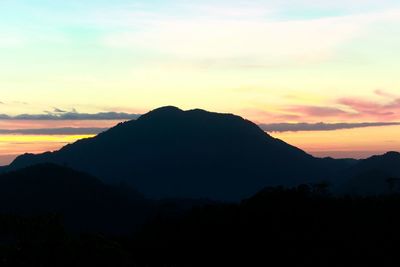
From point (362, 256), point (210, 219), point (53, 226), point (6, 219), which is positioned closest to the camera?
point (53, 226)

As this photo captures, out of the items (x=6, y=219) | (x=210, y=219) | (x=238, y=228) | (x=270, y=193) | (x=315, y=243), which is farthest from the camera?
(x=270, y=193)

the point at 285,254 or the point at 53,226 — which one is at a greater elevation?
the point at 53,226

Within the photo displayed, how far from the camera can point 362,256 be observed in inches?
3339

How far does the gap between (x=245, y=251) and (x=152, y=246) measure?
725 inches

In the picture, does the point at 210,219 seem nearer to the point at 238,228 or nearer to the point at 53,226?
the point at 238,228

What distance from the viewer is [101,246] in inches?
1852

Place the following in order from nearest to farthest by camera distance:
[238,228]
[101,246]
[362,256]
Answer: [101,246], [362,256], [238,228]

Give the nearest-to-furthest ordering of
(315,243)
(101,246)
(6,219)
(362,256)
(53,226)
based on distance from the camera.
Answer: (101,246), (53,226), (6,219), (362,256), (315,243)

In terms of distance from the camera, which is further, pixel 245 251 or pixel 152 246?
pixel 152 246

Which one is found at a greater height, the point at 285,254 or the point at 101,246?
the point at 101,246

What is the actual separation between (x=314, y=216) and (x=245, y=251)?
17.0 meters

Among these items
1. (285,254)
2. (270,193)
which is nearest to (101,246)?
(285,254)

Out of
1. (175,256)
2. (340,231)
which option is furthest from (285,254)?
(175,256)

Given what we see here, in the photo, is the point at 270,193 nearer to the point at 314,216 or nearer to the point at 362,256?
the point at 314,216
